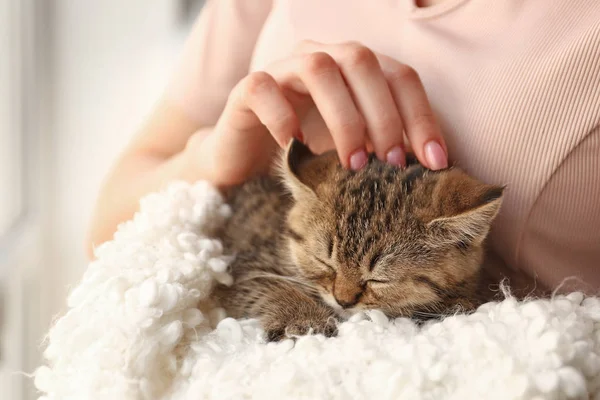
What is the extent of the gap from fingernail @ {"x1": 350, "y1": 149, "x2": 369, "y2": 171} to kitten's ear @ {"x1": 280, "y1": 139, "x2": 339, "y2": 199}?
0.16 feet

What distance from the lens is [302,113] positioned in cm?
92

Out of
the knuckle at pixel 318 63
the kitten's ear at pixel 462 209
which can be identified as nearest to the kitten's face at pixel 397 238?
the kitten's ear at pixel 462 209

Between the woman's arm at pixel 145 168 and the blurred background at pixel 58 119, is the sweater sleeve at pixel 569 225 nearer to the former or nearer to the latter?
the woman's arm at pixel 145 168

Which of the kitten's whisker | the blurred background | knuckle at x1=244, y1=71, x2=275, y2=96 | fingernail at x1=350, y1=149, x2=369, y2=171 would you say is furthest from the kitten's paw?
the blurred background

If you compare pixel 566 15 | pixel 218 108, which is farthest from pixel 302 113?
pixel 566 15

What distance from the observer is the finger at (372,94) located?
0.74 metres

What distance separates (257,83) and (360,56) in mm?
145

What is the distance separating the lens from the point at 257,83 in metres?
0.78

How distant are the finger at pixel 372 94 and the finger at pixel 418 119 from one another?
1 centimetres

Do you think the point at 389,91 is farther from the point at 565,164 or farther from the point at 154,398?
the point at 154,398

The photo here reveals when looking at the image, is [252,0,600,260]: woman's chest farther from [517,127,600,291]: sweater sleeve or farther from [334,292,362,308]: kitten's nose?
[334,292,362,308]: kitten's nose

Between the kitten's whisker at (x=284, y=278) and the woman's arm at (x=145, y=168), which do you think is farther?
the woman's arm at (x=145, y=168)

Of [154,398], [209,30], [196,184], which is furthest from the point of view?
[209,30]

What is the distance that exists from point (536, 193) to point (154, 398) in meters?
0.52
